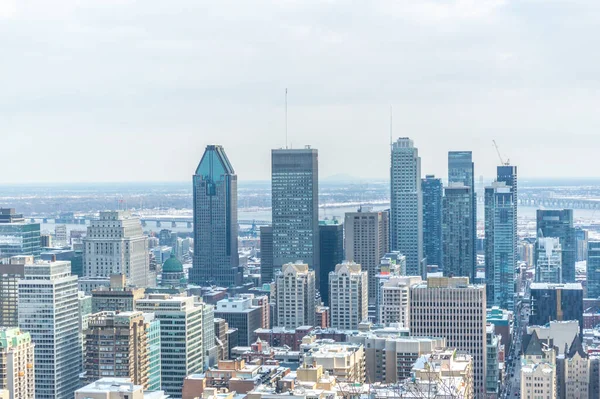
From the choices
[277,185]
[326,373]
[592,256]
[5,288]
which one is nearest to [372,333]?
[326,373]

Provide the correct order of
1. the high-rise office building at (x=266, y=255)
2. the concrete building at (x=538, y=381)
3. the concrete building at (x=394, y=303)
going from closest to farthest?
the concrete building at (x=538, y=381) → the concrete building at (x=394, y=303) → the high-rise office building at (x=266, y=255)

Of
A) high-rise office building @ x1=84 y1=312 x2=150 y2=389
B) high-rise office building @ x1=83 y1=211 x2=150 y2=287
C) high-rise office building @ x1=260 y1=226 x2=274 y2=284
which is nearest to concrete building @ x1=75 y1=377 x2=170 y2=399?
high-rise office building @ x1=84 y1=312 x2=150 y2=389

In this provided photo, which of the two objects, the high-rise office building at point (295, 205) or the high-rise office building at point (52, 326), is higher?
the high-rise office building at point (295, 205)

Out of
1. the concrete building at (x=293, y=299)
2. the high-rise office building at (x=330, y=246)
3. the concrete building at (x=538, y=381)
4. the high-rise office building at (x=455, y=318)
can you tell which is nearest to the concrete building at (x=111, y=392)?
the high-rise office building at (x=455, y=318)

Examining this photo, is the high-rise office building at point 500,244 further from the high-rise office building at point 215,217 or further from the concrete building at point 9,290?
the concrete building at point 9,290

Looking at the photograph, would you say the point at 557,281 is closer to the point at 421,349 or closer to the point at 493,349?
the point at 493,349

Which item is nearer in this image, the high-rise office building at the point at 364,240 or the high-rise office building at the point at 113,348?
the high-rise office building at the point at 113,348

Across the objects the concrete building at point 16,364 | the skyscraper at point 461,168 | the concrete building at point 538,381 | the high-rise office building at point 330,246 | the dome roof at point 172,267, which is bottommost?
the concrete building at point 538,381
